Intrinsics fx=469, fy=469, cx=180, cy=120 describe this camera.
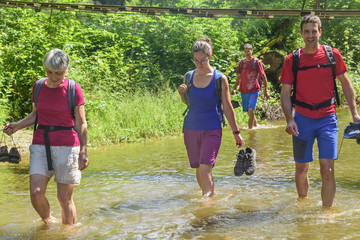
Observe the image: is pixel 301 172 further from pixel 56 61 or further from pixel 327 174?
pixel 56 61

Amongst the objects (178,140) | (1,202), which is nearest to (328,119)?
(1,202)

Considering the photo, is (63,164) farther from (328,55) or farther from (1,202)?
(328,55)

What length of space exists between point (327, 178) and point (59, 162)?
290 centimetres

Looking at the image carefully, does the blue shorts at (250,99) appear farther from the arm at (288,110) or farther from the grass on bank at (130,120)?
the arm at (288,110)

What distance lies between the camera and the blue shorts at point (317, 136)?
5.19m

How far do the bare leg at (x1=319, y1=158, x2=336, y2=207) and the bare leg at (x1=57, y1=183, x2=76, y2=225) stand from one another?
273 centimetres

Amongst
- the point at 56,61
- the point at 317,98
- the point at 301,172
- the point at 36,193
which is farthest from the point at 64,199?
the point at 317,98

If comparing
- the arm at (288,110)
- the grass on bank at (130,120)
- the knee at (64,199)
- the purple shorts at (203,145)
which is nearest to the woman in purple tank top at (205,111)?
the purple shorts at (203,145)

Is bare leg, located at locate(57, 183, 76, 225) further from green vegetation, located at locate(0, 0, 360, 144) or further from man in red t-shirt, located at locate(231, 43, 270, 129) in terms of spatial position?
man in red t-shirt, located at locate(231, 43, 270, 129)

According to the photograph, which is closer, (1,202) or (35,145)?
(35,145)

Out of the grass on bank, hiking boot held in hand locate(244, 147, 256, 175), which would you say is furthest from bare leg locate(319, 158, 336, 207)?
the grass on bank

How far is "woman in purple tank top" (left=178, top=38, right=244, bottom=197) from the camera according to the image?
5.62m

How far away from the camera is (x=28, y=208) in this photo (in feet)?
19.7

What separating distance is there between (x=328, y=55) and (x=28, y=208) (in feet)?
13.5
